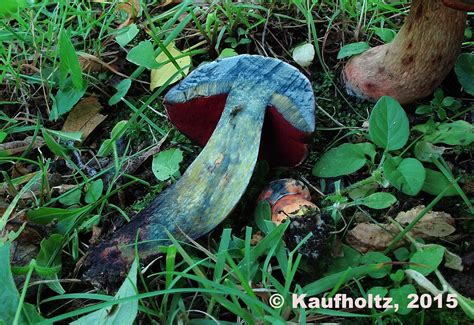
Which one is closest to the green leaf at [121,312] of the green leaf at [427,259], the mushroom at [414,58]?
the green leaf at [427,259]

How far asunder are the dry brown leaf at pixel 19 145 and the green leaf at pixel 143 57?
46 cm

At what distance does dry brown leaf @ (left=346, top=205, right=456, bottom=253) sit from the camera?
4.63 ft

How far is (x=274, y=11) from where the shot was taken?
2137 mm

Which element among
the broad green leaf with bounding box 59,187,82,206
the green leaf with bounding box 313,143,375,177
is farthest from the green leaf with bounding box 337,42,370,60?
the broad green leaf with bounding box 59,187,82,206

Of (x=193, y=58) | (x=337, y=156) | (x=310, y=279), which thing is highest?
(x=193, y=58)

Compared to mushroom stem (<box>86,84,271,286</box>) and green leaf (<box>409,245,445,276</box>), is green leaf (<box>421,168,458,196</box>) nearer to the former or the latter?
green leaf (<box>409,245,445,276</box>)

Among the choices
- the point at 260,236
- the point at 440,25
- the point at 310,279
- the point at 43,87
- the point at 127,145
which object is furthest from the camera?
the point at 43,87

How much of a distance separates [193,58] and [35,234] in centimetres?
94

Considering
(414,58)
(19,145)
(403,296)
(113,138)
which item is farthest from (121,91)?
(403,296)

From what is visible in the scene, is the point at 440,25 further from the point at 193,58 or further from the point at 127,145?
the point at 127,145

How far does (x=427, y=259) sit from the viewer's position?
1.30 m

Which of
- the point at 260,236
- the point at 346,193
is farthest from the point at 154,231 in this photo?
the point at 346,193

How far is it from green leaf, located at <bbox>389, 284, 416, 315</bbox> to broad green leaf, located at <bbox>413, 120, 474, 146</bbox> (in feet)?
1.74

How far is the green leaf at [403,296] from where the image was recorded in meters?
1.24
